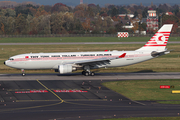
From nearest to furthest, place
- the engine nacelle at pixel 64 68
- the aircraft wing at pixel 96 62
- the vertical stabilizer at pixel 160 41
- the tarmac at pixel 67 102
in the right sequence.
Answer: the tarmac at pixel 67 102
the engine nacelle at pixel 64 68
the aircraft wing at pixel 96 62
the vertical stabilizer at pixel 160 41

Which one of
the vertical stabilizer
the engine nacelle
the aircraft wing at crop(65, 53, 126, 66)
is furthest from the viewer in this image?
the vertical stabilizer

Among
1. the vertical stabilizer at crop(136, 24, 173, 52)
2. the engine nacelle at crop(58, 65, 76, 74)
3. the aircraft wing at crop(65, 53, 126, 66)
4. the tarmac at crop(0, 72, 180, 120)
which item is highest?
the vertical stabilizer at crop(136, 24, 173, 52)

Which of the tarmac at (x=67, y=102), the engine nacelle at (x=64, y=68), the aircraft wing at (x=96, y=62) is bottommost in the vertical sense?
the tarmac at (x=67, y=102)

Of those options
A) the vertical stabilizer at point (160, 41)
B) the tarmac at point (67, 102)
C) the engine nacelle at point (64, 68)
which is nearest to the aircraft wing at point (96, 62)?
the engine nacelle at point (64, 68)

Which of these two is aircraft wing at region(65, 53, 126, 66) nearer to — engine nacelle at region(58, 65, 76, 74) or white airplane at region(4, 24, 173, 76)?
white airplane at region(4, 24, 173, 76)

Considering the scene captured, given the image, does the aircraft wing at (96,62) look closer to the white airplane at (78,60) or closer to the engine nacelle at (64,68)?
the white airplane at (78,60)

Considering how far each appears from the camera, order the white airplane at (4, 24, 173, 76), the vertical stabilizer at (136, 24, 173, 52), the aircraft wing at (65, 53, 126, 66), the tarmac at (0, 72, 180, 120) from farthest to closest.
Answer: the vertical stabilizer at (136, 24, 173, 52), the white airplane at (4, 24, 173, 76), the aircraft wing at (65, 53, 126, 66), the tarmac at (0, 72, 180, 120)

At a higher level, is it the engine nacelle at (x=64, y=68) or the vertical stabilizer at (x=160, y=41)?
the vertical stabilizer at (x=160, y=41)

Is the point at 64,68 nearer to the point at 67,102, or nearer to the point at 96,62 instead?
the point at 96,62

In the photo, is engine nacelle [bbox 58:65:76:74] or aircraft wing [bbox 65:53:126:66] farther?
aircraft wing [bbox 65:53:126:66]

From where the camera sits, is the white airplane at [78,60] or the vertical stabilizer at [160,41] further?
the vertical stabilizer at [160,41]

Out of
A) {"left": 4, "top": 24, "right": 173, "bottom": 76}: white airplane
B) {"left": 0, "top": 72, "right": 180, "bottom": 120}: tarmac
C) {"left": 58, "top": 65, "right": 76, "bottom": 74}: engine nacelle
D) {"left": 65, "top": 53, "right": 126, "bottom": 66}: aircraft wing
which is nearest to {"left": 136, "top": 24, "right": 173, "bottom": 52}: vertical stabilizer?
{"left": 4, "top": 24, "right": 173, "bottom": 76}: white airplane

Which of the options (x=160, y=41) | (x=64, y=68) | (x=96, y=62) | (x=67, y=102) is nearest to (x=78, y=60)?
(x=96, y=62)

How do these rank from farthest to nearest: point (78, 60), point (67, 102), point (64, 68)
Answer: point (78, 60)
point (64, 68)
point (67, 102)
